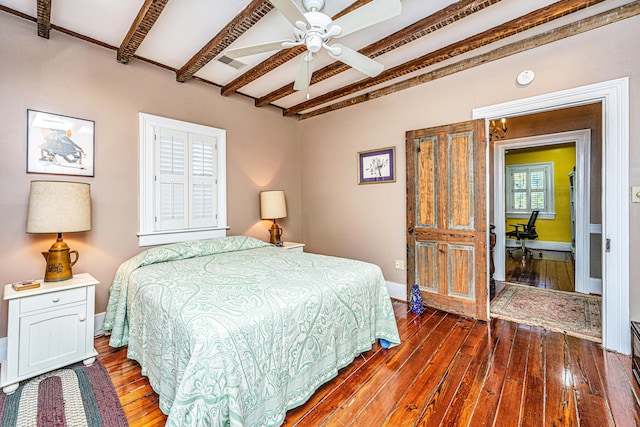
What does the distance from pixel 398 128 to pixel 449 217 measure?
51.7 inches

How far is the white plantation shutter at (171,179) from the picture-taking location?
3131 mm

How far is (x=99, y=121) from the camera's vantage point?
2.76 m

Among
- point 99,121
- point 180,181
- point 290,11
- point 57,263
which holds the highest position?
point 290,11

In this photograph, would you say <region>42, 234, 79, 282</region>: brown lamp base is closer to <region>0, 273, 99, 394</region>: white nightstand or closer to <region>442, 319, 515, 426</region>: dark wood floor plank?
<region>0, 273, 99, 394</region>: white nightstand

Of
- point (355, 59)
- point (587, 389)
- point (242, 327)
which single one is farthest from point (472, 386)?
point (355, 59)

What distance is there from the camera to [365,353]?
2367mm

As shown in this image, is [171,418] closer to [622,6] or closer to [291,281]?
[291,281]

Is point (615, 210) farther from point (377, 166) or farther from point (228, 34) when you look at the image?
point (228, 34)

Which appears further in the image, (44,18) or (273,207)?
(273,207)

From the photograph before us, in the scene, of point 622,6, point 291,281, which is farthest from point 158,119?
point 622,6

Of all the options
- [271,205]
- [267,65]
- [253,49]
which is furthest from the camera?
[271,205]

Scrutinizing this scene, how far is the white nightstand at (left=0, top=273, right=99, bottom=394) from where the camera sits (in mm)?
1937

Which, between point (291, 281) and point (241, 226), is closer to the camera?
point (291, 281)

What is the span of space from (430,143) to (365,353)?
237cm
